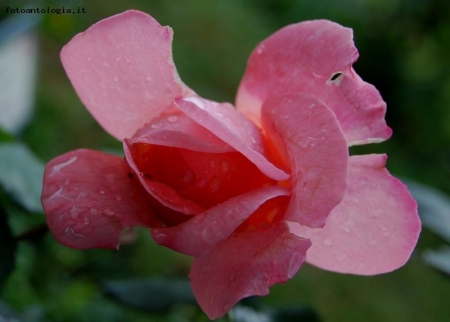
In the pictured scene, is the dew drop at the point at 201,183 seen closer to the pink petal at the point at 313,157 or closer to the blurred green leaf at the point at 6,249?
the pink petal at the point at 313,157

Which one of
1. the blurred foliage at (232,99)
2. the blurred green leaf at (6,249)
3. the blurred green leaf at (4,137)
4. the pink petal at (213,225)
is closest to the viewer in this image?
the pink petal at (213,225)

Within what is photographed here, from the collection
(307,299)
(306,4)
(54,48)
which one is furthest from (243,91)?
(306,4)

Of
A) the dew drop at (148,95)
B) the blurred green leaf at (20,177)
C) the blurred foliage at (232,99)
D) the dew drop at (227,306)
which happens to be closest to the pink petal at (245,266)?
the dew drop at (227,306)

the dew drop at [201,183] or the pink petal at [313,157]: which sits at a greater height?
the pink petal at [313,157]

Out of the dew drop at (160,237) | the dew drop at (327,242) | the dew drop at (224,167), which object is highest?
the dew drop at (224,167)

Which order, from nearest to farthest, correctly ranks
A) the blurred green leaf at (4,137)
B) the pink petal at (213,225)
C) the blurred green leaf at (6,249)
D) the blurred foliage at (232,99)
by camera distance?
the pink petal at (213,225)
the blurred green leaf at (6,249)
the blurred green leaf at (4,137)
the blurred foliage at (232,99)

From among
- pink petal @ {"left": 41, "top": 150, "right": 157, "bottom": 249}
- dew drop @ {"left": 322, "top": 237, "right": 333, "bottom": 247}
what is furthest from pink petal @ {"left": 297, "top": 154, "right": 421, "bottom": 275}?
pink petal @ {"left": 41, "top": 150, "right": 157, "bottom": 249}

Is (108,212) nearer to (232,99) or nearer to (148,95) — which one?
(148,95)
